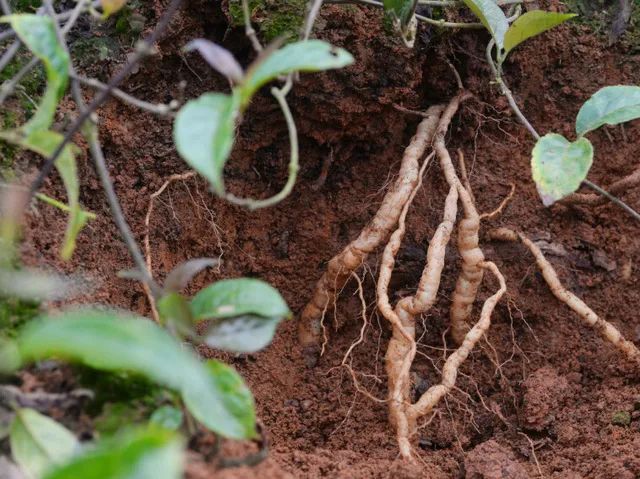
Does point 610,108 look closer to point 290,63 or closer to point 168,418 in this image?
point 290,63

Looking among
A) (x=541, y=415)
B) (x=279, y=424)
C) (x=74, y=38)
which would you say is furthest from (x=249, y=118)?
(x=541, y=415)

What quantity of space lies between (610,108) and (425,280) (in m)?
0.50

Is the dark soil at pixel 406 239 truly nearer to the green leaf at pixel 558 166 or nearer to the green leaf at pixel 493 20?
the green leaf at pixel 493 20

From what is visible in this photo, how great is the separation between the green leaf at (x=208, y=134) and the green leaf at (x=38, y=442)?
1.10 feet

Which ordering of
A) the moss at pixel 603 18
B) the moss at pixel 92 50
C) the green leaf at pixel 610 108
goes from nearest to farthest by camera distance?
the green leaf at pixel 610 108 < the moss at pixel 92 50 < the moss at pixel 603 18

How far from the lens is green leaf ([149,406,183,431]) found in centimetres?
80

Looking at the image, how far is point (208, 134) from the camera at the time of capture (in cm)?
72

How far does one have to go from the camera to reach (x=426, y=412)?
137cm

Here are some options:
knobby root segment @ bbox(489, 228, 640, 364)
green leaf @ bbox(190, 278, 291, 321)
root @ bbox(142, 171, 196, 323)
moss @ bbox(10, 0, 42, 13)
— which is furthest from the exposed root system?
moss @ bbox(10, 0, 42, 13)

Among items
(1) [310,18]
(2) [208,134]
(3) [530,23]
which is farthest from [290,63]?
(3) [530,23]

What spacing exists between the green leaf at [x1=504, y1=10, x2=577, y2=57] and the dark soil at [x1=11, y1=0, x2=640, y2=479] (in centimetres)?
21

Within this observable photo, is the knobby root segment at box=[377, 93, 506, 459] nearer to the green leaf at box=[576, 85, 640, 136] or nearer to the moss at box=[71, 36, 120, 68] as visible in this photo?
the green leaf at box=[576, 85, 640, 136]

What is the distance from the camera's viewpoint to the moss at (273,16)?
4.70 feet

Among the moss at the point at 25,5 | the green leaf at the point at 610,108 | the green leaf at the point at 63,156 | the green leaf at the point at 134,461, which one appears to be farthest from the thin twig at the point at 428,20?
the green leaf at the point at 134,461
